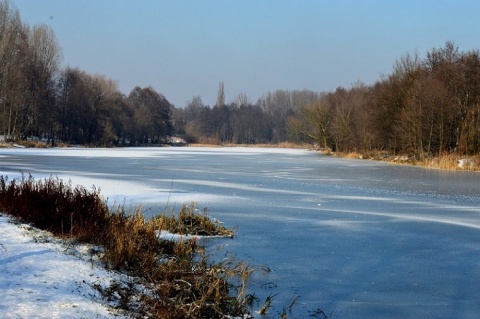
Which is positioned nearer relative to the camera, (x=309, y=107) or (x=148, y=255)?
(x=148, y=255)

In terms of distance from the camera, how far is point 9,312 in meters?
3.67

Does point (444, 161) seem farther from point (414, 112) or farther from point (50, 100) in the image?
point (50, 100)

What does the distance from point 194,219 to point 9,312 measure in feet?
17.7

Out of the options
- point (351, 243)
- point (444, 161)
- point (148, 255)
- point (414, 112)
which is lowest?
point (351, 243)

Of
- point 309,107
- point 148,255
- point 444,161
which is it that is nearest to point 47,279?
point 148,255

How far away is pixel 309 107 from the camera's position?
182 ft

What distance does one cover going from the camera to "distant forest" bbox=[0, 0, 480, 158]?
1265 inches

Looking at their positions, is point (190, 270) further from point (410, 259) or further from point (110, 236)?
point (410, 259)

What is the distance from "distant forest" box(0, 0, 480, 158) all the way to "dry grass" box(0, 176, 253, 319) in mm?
26746

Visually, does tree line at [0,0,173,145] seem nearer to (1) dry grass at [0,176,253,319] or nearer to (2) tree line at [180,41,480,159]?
(2) tree line at [180,41,480,159]

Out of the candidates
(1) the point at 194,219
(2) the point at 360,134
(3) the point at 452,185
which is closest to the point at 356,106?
(2) the point at 360,134

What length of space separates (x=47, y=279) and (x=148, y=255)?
138cm

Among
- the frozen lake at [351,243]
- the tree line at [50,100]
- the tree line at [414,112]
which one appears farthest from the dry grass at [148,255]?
the tree line at [50,100]

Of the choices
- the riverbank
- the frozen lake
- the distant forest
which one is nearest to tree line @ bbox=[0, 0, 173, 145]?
the distant forest
